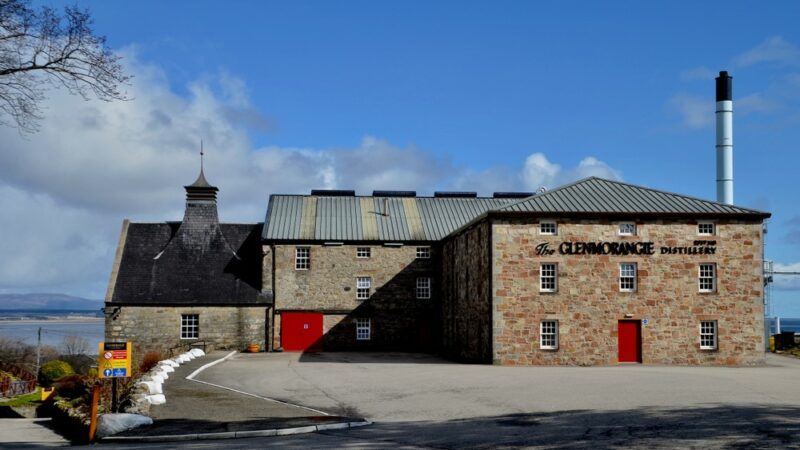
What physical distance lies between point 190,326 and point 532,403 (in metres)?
28.0

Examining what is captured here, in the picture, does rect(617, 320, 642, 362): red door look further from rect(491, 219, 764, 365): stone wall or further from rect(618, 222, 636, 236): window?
rect(618, 222, 636, 236): window

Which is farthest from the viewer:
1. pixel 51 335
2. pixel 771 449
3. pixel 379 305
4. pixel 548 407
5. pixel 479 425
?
pixel 51 335

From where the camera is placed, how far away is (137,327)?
4334 centimetres

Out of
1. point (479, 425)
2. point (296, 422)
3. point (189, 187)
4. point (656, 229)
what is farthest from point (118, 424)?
point (189, 187)

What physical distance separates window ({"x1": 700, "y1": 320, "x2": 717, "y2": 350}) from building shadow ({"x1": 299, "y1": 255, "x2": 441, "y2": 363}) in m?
14.4

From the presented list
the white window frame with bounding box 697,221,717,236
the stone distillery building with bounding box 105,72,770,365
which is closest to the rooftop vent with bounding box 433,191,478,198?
the stone distillery building with bounding box 105,72,770,365

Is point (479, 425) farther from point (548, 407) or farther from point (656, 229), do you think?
point (656, 229)

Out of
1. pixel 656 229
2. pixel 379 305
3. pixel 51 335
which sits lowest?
pixel 51 335

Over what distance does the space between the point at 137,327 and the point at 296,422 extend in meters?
29.0

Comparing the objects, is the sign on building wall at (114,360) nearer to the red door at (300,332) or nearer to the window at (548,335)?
the window at (548,335)

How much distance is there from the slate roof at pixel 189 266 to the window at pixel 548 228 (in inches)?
650

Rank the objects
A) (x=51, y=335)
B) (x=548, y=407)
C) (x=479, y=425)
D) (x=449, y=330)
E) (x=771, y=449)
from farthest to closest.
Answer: (x=51, y=335) < (x=449, y=330) < (x=548, y=407) < (x=479, y=425) < (x=771, y=449)

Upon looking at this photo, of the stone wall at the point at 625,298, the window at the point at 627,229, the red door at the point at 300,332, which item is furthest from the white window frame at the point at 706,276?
the red door at the point at 300,332

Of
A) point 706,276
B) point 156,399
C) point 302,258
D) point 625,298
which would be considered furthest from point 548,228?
point 156,399
